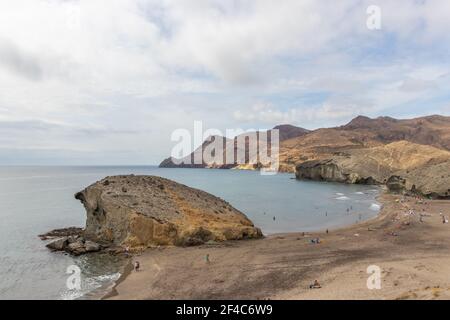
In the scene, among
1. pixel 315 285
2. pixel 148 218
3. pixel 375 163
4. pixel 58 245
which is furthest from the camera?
pixel 375 163

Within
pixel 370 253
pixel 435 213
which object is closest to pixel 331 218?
pixel 435 213

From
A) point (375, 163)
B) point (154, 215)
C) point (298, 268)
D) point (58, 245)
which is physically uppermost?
point (375, 163)

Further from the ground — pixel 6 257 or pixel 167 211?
pixel 167 211

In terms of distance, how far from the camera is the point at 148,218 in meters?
38.8

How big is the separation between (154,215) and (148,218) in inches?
30.5

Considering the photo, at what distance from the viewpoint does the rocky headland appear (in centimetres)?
3872

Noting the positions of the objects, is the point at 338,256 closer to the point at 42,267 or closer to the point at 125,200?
the point at 125,200

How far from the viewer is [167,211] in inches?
1592

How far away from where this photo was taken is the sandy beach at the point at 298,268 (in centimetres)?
2412
